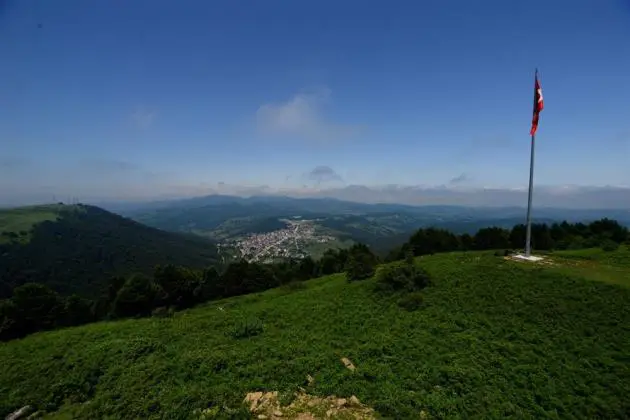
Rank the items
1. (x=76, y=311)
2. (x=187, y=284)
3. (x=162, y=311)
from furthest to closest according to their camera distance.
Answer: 1. (x=187, y=284)
2. (x=76, y=311)
3. (x=162, y=311)

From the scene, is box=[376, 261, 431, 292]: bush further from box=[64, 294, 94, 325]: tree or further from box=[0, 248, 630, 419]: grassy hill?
box=[64, 294, 94, 325]: tree

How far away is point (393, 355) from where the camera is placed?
65.4ft

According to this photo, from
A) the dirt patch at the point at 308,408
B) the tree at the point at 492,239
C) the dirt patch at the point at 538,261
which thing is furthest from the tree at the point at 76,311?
the tree at the point at 492,239

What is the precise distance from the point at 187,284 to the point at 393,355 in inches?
1589

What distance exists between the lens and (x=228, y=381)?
18.2m

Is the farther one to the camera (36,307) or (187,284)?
(187,284)

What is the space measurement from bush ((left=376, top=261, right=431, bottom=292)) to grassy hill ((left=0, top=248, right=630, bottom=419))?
→ 1.33 meters

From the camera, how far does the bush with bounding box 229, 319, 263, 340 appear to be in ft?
86.6

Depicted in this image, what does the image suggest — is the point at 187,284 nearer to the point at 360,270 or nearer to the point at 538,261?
the point at 360,270

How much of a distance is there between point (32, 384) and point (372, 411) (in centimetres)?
2341

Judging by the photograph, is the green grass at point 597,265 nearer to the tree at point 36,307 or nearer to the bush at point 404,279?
the bush at point 404,279

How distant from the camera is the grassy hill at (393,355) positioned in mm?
16016

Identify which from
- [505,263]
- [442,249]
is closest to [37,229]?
[442,249]

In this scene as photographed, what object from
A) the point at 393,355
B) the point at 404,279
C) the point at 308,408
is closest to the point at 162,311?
the point at 404,279
